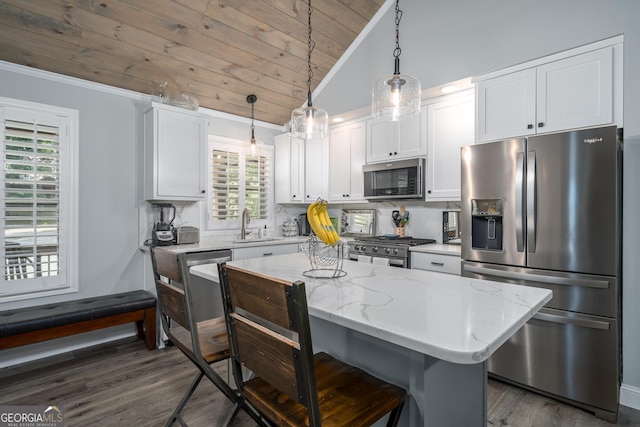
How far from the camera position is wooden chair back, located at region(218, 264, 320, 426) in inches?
35.2

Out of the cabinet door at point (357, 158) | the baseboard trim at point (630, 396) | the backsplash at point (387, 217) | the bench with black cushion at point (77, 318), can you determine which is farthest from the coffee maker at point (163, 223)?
the baseboard trim at point (630, 396)

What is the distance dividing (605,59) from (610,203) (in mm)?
979

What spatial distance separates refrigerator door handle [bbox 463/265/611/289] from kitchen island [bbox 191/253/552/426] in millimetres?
980

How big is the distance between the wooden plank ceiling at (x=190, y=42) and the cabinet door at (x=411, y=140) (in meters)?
1.27

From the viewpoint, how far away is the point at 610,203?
1.99m

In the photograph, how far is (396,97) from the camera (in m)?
1.79

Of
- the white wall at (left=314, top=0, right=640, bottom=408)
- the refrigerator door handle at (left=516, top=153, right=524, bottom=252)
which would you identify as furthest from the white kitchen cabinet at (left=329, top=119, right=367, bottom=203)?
the refrigerator door handle at (left=516, top=153, right=524, bottom=252)

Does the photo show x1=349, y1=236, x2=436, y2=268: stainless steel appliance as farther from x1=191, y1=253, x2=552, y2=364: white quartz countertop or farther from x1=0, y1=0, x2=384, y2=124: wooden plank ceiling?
x1=0, y1=0, x2=384, y2=124: wooden plank ceiling

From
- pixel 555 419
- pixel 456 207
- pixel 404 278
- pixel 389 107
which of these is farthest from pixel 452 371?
pixel 456 207

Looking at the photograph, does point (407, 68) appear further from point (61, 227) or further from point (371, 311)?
point (61, 227)

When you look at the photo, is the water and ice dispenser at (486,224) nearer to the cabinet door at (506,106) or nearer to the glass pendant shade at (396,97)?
the cabinet door at (506,106)

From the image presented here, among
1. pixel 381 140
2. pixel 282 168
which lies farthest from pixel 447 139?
pixel 282 168

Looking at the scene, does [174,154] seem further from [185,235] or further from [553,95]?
[553,95]

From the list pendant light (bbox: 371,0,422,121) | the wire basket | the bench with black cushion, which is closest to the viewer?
the wire basket
